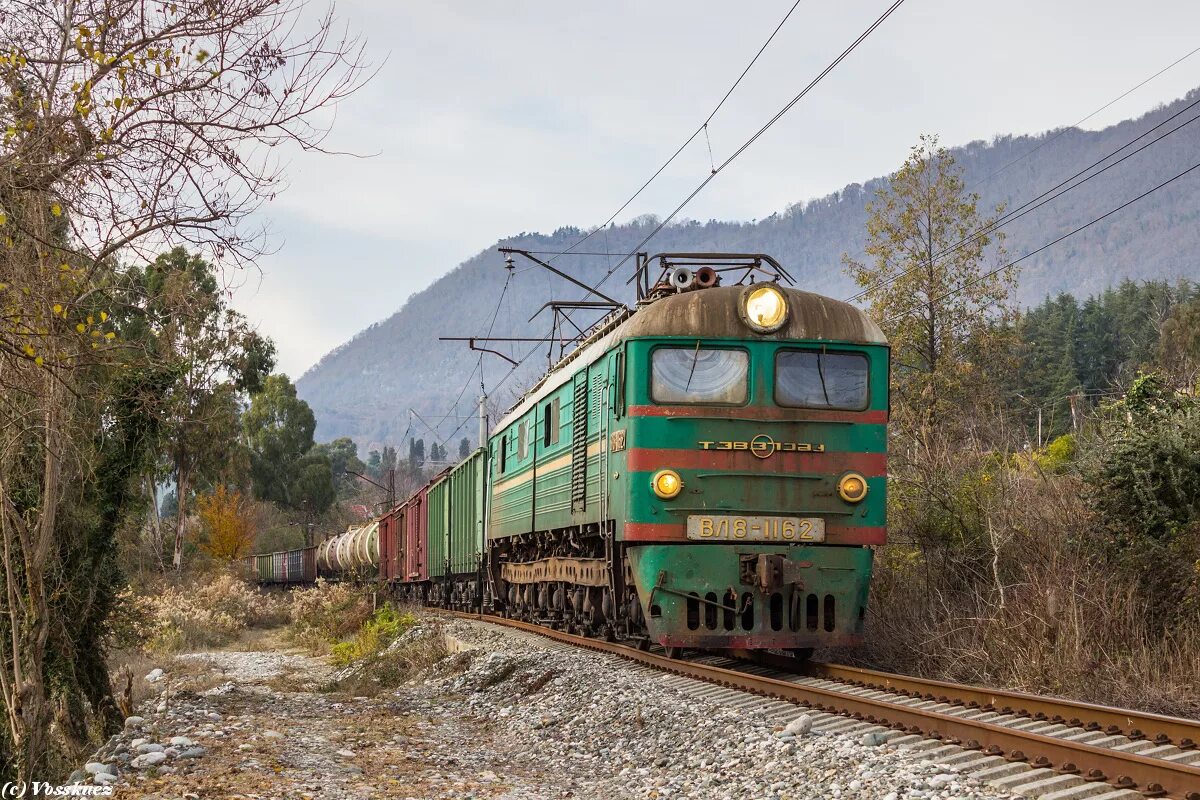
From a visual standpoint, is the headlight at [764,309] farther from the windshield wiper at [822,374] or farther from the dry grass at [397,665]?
the dry grass at [397,665]

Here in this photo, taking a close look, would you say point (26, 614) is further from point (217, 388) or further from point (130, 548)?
point (217, 388)

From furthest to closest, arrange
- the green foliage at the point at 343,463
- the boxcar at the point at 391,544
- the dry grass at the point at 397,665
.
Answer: the green foliage at the point at 343,463 < the boxcar at the point at 391,544 < the dry grass at the point at 397,665

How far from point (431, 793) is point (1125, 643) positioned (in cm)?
578

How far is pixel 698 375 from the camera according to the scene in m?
11.1

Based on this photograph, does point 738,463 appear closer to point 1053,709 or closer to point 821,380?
point 821,380

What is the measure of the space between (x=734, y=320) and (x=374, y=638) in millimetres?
11936

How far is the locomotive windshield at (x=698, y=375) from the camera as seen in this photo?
1108 cm

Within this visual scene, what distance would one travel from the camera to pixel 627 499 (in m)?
10.9

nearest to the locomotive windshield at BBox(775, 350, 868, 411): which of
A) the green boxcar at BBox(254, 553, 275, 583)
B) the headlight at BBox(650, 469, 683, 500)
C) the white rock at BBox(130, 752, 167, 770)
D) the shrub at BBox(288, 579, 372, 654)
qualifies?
the headlight at BBox(650, 469, 683, 500)

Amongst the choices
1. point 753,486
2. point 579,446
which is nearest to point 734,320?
point 753,486

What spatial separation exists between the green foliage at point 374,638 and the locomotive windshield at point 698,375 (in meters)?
9.28

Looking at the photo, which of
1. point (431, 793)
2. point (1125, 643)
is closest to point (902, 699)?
point (1125, 643)

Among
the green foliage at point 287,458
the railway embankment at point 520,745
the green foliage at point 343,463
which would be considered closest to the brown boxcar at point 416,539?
the railway embankment at point 520,745

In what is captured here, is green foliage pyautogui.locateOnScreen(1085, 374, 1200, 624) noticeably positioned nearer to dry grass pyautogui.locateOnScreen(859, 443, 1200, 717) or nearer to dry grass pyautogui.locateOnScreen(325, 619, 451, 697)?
dry grass pyautogui.locateOnScreen(859, 443, 1200, 717)
